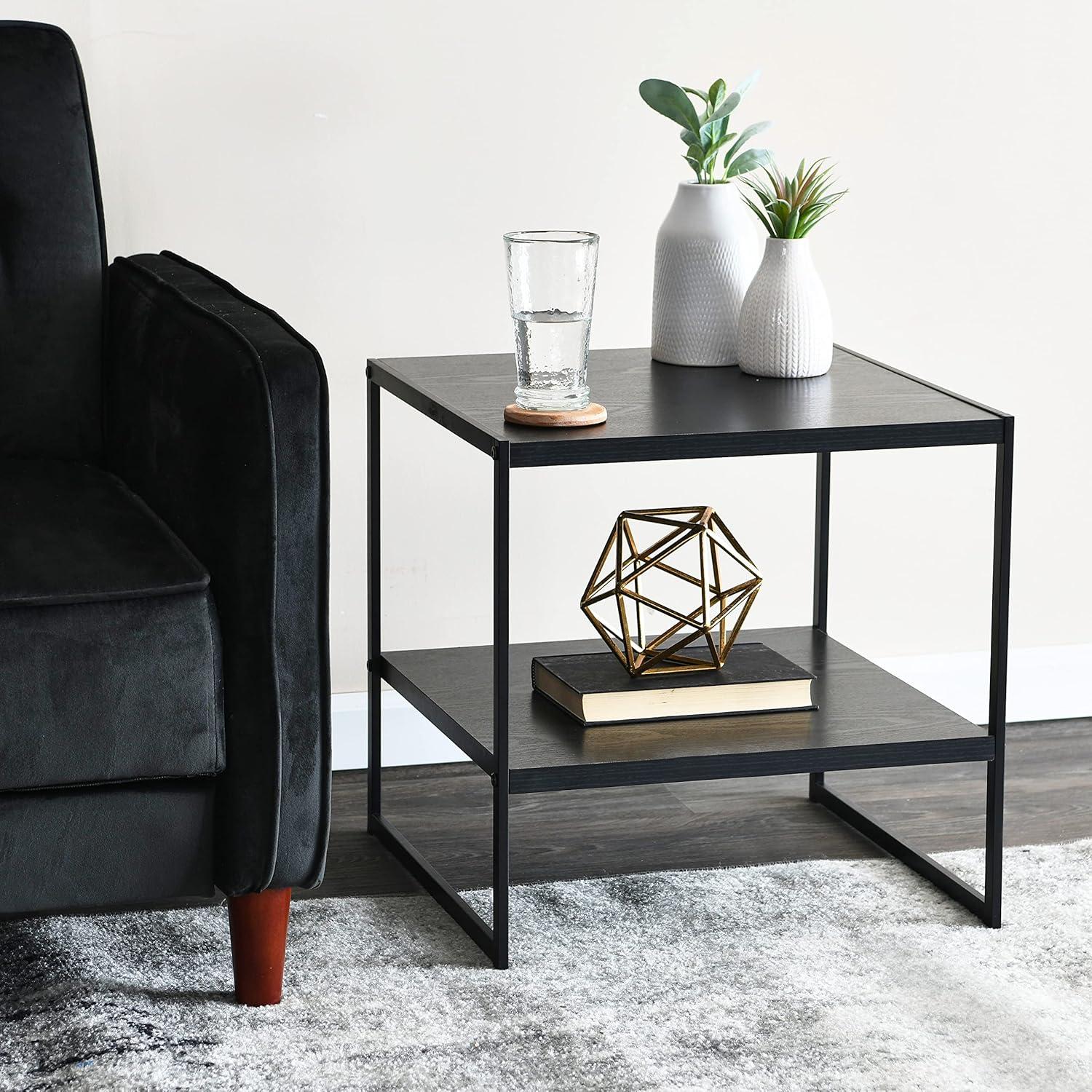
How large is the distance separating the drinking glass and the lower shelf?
321 millimetres

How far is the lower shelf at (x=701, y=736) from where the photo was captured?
1.57m

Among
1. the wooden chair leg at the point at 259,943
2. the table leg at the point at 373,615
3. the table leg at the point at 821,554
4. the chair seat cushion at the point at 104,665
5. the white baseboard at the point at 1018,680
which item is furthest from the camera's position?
the white baseboard at the point at 1018,680

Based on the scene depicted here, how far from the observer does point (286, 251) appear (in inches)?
78.3

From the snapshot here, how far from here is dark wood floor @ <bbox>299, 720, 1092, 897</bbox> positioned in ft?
5.99

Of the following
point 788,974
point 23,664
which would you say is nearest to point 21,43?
point 23,664

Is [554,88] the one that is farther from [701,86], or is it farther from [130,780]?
[130,780]

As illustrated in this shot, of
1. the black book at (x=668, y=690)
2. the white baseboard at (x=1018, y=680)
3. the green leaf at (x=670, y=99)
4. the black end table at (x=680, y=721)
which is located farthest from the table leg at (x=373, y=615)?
the white baseboard at (x=1018, y=680)

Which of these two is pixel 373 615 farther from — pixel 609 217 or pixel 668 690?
pixel 609 217

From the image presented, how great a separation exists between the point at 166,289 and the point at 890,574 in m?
1.07

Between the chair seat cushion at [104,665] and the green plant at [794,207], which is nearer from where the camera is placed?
the chair seat cushion at [104,665]

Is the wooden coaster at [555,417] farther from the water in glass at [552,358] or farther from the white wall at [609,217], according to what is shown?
the white wall at [609,217]

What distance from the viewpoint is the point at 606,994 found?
1510 millimetres

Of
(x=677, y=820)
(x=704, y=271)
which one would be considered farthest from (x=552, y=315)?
(x=677, y=820)

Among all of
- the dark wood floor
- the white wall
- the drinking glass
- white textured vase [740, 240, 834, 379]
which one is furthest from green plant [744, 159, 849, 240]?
the dark wood floor
